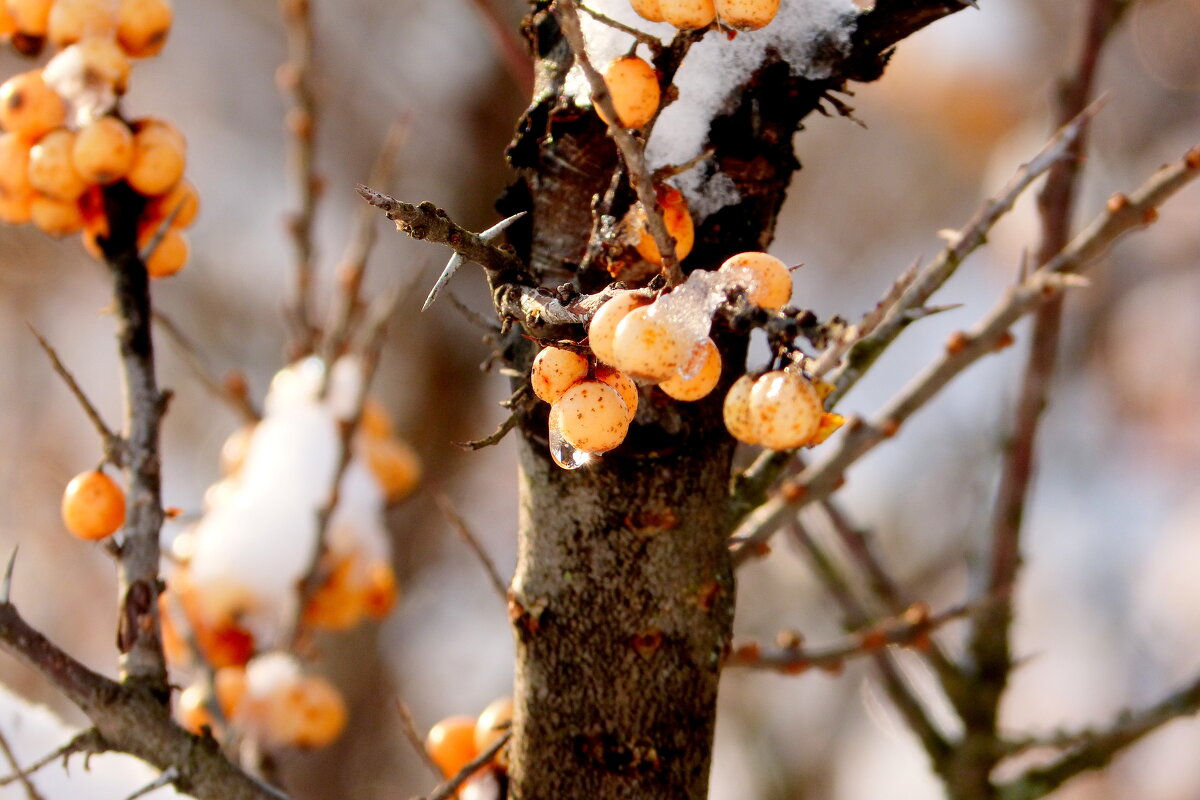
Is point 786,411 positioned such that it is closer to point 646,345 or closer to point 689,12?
point 646,345

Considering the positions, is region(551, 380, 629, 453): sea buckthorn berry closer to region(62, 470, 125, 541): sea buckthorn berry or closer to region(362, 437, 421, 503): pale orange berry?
region(62, 470, 125, 541): sea buckthorn berry

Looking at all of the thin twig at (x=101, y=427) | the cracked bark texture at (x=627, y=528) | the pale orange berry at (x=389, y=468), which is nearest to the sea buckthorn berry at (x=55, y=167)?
the thin twig at (x=101, y=427)

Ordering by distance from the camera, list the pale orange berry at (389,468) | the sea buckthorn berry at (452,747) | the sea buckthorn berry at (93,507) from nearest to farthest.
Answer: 1. the sea buckthorn berry at (93,507)
2. the sea buckthorn berry at (452,747)
3. the pale orange berry at (389,468)

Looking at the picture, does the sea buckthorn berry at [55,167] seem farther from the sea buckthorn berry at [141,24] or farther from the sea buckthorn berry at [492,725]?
the sea buckthorn berry at [492,725]

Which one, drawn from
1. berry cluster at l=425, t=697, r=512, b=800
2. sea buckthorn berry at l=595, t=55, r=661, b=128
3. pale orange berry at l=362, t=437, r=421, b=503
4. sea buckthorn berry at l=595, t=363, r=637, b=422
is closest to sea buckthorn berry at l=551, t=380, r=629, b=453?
sea buckthorn berry at l=595, t=363, r=637, b=422

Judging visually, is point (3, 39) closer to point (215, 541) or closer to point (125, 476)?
point (125, 476)

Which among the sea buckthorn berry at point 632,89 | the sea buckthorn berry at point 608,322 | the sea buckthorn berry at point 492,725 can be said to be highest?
the sea buckthorn berry at point 632,89
